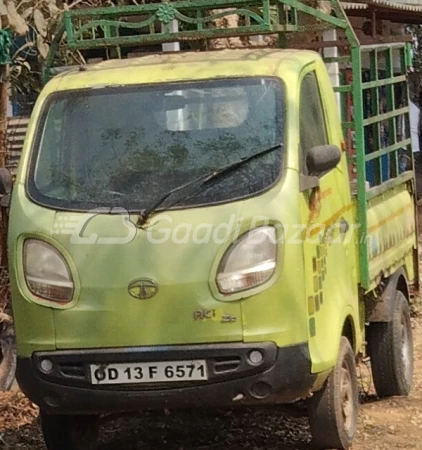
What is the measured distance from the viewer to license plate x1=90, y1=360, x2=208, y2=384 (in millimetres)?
4363

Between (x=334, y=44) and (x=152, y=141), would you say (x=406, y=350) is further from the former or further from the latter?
(x=152, y=141)

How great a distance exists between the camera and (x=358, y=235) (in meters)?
5.43

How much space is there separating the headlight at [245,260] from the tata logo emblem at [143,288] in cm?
28

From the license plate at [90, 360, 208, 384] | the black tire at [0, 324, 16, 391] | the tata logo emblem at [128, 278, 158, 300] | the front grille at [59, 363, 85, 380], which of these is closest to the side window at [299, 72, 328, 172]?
the tata logo emblem at [128, 278, 158, 300]

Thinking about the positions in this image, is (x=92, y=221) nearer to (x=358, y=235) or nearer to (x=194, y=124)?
(x=194, y=124)

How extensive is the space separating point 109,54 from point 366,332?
2415mm

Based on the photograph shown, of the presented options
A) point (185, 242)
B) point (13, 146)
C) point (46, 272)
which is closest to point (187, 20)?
point (185, 242)

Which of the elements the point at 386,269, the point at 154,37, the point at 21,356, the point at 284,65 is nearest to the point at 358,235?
the point at 386,269

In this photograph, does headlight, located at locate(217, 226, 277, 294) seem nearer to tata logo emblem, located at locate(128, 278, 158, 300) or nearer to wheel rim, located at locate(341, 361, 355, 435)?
tata logo emblem, located at locate(128, 278, 158, 300)

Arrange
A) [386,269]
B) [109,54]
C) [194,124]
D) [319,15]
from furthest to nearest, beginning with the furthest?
1. [109,54]
2. [386,269]
3. [319,15]
4. [194,124]

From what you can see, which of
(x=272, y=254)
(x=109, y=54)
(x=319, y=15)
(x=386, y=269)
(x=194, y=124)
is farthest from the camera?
(x=109, y=54)

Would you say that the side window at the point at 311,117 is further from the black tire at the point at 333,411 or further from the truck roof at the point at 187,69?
the black tire at the point at 333,411

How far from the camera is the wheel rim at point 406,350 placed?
653 cm

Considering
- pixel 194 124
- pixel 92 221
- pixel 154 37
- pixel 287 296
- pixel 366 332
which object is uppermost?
pixel 154 37
